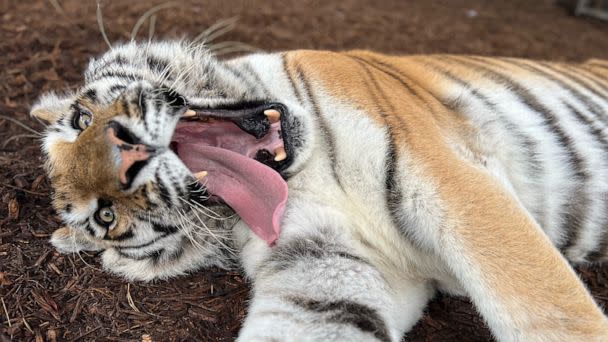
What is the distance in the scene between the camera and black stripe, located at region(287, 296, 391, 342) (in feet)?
5.87

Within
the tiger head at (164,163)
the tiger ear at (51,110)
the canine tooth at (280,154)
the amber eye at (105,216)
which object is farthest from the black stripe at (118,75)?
the canine tooth at (280,154)

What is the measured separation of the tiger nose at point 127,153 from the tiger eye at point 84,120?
303 millimetres

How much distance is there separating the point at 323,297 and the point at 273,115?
2.02 feet

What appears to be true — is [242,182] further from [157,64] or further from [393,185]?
[157,64]

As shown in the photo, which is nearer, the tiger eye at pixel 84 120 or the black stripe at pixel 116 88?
the tiger eye at pixel 84 120

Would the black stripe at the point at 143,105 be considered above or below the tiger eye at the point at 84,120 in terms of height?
above

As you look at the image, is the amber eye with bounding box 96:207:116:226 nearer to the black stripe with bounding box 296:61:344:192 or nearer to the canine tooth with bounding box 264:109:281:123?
the canine tooth with bounding box 264:109:281:123

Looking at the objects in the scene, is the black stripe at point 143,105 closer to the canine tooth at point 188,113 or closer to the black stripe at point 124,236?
the canine tooth at point 188,113

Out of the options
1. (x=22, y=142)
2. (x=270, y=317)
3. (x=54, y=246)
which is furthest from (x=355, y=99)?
(x=22, y=142)

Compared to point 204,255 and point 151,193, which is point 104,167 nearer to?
point 151,193

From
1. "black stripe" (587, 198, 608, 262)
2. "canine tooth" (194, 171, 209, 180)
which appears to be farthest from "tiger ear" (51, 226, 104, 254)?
"black stripe" (587, 198, 608, 262)

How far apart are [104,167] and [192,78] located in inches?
22.3

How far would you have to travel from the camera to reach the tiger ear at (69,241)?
214 cm

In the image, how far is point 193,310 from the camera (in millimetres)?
2027
